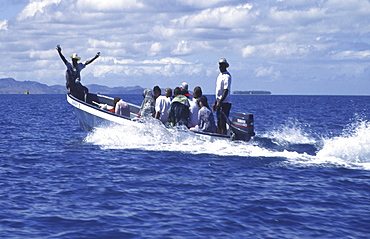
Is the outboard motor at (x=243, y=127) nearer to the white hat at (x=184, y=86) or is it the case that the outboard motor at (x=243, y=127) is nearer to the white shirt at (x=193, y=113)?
the white shirt at (x=193, y=113)

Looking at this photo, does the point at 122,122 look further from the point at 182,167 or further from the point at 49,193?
the point at 49,193

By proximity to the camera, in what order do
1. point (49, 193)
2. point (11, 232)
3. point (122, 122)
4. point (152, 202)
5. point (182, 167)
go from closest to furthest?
1. point (11, 232)
2. point (152, 202)
3. point (49, 193)
4. point (182, 167)
5. point (122, 122)

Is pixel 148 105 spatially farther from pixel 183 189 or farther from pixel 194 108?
pixel 183 189

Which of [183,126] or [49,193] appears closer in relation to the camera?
[49,193]

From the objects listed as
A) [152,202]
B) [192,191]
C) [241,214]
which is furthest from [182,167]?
[241,214]

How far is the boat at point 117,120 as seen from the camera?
1378 cm

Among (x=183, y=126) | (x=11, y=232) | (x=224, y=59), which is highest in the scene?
(x=224, y=59)

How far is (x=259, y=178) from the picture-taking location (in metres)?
10.5

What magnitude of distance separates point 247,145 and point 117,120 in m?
4.53

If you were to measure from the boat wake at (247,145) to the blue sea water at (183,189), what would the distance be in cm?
4

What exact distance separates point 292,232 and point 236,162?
5230 mm

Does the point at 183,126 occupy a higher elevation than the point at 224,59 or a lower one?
lower

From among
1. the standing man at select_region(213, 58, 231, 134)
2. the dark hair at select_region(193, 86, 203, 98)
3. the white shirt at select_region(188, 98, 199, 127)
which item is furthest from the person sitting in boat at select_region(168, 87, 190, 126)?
the standing man at select_region(213, 58, 231, 134)

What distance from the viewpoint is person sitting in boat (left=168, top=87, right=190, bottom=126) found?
46.2 ft
